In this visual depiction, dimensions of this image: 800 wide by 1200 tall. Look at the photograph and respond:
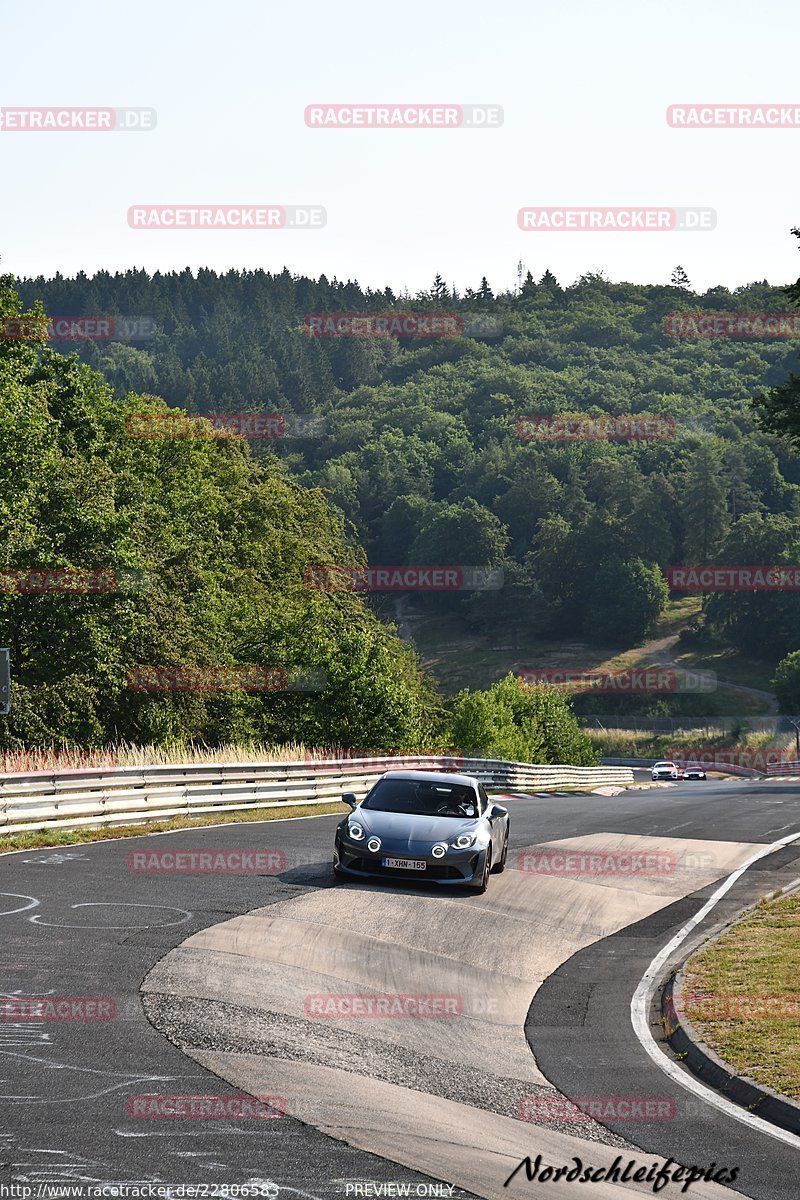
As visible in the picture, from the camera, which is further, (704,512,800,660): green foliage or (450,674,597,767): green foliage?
(704,512,800,660): green foliage

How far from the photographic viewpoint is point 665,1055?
9961mm

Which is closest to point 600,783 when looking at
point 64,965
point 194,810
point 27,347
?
point 27,347

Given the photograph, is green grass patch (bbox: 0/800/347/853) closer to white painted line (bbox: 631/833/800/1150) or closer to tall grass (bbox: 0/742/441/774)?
tall grass (bbox: 0/742/441/774)

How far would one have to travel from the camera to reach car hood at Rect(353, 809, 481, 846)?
53.1ft

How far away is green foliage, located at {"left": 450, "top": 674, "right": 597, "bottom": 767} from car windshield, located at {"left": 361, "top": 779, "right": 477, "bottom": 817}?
54.4 metres

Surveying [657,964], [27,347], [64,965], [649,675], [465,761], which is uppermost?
[27,347]

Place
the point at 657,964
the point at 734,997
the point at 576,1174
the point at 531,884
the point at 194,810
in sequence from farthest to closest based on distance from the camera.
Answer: the point at 194,810 → the point at 531,884 → the point at 657,964 → the point at 734,997 → the point at 576,1174

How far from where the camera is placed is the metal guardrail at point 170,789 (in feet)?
64.9

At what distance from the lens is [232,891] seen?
50.5 feet

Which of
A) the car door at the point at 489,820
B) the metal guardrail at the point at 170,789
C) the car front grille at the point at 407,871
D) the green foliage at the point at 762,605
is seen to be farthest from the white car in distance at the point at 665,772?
the green foliage at the point at 762,605

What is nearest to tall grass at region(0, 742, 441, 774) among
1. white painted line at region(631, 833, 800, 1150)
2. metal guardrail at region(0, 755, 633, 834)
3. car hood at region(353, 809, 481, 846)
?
metal guardrail at region(0, 755, 633, 834)

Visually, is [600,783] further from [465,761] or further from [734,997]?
[734,997]

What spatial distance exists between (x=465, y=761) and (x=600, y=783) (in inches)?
979

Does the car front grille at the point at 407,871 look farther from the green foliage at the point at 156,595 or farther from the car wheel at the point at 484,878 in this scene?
the green foliage at the point at 156,595
